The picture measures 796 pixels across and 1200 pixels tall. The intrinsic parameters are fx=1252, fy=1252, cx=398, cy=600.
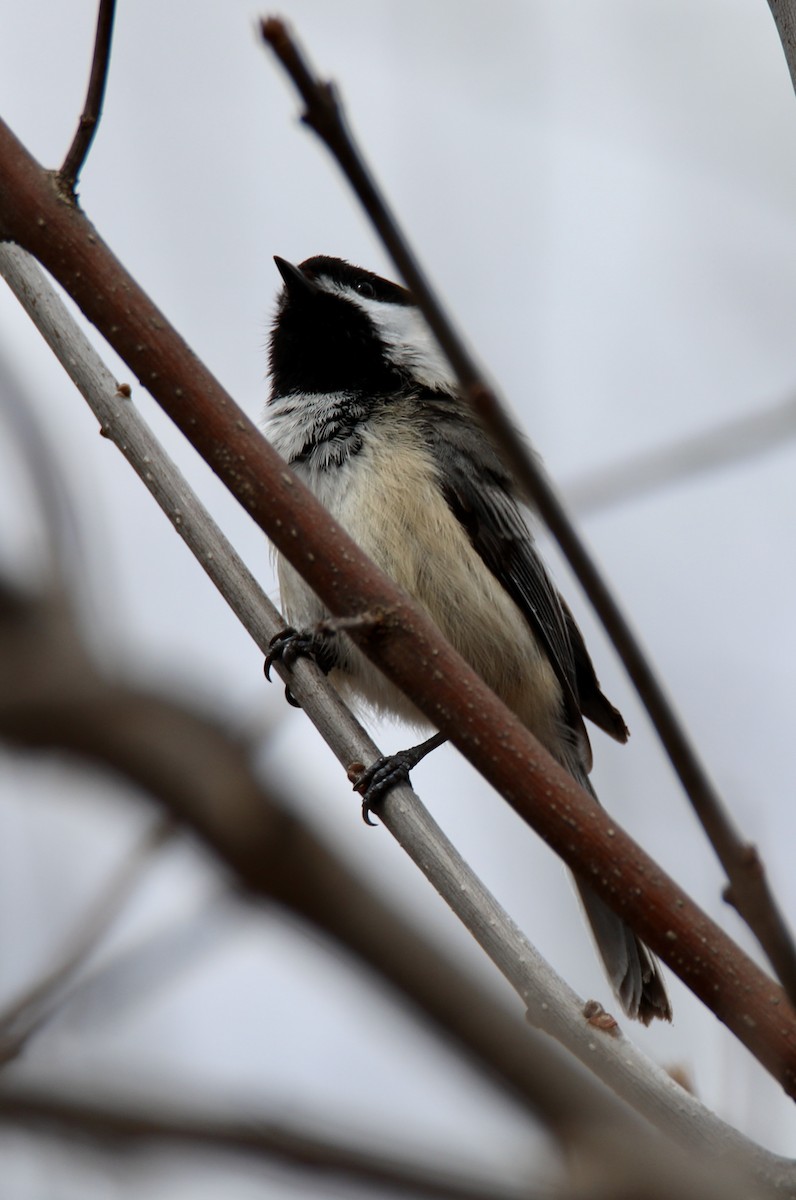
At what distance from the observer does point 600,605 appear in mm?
1446

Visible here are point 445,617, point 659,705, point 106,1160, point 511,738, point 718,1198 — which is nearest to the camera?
point 106,1160

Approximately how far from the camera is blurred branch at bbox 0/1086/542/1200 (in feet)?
2.71

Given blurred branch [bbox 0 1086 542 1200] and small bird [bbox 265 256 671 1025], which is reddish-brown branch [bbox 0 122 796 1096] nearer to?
blurred branch [bbox 0 1086 542 1200]

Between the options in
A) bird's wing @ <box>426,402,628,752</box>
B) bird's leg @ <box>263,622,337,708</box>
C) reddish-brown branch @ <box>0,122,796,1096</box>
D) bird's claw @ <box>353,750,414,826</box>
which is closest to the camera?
A: reddish-brown branch @ <box>0,122,796,1096</box>

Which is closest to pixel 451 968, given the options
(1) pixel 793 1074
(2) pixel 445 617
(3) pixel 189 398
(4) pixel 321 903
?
(4) pixel 321 903

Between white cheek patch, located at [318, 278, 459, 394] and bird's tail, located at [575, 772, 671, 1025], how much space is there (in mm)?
1930

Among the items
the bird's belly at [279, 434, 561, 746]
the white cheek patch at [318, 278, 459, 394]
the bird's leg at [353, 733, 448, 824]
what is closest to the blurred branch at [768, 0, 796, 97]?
the bird's leg at [353, 733, 448, 824]

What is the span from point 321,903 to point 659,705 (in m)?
0.56

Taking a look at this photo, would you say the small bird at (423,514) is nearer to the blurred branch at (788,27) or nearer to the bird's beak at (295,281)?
the bird's beak at (295,281)

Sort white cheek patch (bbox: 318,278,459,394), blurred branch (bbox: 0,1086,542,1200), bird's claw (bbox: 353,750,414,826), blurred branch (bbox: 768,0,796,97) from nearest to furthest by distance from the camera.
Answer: blurred branch (bbox: 0,1086,542,1200) → blurred branch (bbox: 768,0,796,97) → bird's claw (bbox: 353,750,414,826) → white cheek patch (bbox: 318,278,459,394)

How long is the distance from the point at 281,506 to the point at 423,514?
2.23 meters

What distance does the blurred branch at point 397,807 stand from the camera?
202 centimetres

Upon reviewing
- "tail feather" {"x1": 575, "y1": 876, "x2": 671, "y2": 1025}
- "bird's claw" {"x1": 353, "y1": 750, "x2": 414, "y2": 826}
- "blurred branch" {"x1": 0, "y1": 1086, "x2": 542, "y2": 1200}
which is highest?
"bird's claw" {"x1": 353, "y1": 750, "x2": 414, "y2": 826}

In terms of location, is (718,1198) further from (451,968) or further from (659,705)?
(659,705)
